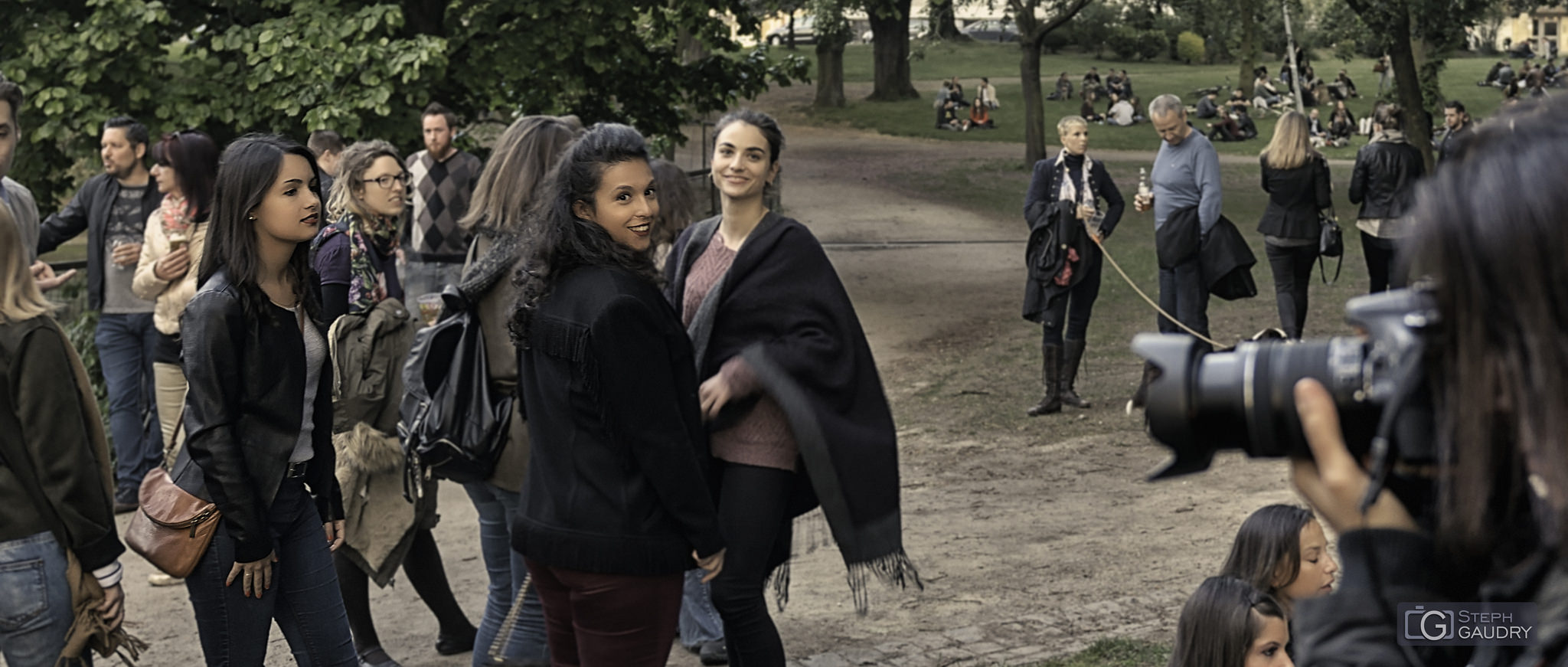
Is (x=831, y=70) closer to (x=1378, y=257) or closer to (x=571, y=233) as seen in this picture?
(x=1378, y=257)

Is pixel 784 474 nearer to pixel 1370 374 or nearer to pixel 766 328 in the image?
pixel 766 328

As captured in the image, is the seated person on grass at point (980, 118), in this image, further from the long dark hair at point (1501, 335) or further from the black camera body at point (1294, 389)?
the long dark hair at point (1501, 335)

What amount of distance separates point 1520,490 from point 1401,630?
0.23m

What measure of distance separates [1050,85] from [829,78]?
10881 mm

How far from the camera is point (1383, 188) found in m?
12.0

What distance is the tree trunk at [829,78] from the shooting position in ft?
137

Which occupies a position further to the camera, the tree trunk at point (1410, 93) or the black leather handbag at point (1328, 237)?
the tree trunk at point (1410, 93)

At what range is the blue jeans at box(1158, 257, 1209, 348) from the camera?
10336 millimetres

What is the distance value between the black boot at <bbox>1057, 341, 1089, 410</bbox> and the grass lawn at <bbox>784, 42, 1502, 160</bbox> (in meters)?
22.8


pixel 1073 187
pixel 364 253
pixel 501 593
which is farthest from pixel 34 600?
pixel 1073 187

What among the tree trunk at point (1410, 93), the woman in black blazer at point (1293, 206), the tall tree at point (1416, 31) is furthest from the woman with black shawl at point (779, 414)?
the tree trunk at point (1410, 93)

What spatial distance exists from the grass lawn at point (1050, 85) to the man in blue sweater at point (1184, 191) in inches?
881

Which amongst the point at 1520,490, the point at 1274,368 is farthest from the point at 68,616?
the point at 1520,490

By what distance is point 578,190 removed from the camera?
13.3 feet
